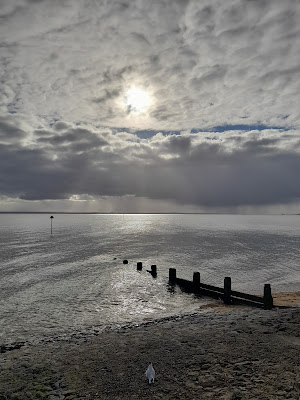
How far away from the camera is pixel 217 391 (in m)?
7.78

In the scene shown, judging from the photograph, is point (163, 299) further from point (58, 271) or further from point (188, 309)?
point (58, 271)

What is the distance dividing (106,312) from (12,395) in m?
10.6

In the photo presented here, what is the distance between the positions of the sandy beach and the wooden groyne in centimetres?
213

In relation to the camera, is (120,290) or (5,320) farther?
(120,290)

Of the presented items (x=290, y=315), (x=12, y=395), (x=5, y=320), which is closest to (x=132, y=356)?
(x=12, y=395)

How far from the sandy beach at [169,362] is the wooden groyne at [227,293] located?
2133 mm

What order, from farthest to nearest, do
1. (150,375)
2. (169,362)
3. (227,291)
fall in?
(227,291) < (169,362) < (150,375)

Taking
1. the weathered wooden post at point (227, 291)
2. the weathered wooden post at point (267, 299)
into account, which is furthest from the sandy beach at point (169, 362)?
the weathered wooden post at point (227, 291)

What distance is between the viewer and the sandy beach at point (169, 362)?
8.01m

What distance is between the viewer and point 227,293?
19344 millimetres

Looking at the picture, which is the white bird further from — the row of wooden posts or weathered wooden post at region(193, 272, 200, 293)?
weathered wooden post at region(193, 272, 200, 293)

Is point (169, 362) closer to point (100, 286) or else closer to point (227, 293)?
point (227, 293)

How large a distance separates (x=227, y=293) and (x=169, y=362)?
10.9m

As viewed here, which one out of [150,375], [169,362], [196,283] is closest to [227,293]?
[196,283]
